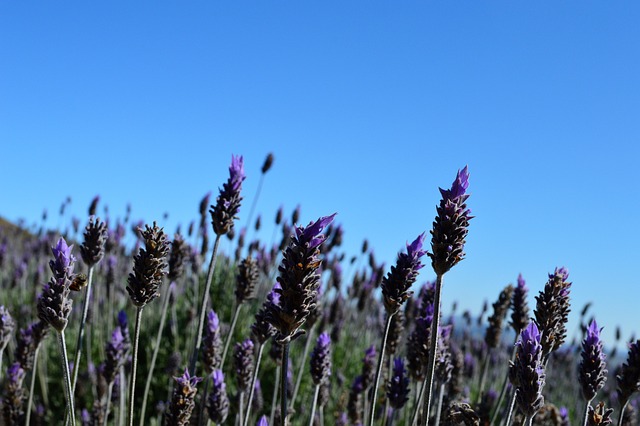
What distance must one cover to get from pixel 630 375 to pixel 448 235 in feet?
4.37

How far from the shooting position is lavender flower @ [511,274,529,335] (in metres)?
3.36

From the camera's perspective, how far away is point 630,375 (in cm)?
270

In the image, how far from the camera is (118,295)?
27.5 ft

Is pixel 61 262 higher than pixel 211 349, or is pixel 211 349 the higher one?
pixel 61 262

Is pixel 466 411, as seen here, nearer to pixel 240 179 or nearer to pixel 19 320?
pixel 240 179

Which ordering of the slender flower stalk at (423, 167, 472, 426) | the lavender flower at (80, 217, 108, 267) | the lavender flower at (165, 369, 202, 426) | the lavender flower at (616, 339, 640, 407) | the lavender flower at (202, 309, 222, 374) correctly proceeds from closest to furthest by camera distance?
the slender flower stalk at (423, 167, 472, 426), the lavender flower at (165, 369, 202, 426), the lavender flower at (616, 339, 640, 407), the lavender flower at (80, 217, 108, 267), the lavender flower at (202, 309, 222, 374)

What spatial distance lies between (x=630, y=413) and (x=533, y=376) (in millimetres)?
2319

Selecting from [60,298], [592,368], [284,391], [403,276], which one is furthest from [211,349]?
[592,368]

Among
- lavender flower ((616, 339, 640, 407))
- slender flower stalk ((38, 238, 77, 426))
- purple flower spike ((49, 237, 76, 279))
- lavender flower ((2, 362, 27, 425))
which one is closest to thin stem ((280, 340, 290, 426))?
slender flower stalk ((38, 238, 77, 426))

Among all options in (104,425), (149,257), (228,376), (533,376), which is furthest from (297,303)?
(228,376)

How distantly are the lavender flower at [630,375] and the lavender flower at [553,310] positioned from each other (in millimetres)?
325

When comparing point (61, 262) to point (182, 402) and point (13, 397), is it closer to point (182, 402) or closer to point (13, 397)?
point (182, 402)

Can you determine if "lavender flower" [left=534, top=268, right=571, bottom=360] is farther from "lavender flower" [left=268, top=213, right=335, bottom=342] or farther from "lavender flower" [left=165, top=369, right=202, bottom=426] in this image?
"lavender flower" [left=165, top=369, right=202, bottom=426]

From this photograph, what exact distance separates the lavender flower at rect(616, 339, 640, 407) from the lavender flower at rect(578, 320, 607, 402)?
22 cm
